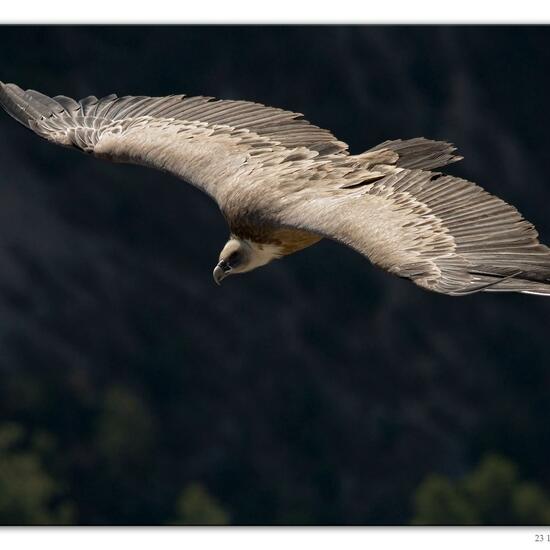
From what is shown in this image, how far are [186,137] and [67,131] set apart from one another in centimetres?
195

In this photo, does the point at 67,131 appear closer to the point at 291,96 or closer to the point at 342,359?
the point at 291,96

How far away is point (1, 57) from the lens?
7431 cm

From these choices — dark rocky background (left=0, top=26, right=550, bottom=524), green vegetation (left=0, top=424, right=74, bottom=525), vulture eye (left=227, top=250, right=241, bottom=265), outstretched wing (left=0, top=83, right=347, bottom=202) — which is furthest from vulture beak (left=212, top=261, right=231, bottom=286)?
green vegetation (left=0, top=424, right=74, bottom=525)

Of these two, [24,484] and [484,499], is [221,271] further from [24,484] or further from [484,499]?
[24,484]

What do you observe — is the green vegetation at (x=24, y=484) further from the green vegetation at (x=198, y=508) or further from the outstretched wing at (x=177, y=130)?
the outstretched wing at (x=177, y=130)

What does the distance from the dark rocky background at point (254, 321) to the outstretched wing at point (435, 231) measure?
4814cm

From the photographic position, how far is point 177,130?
2248 cm

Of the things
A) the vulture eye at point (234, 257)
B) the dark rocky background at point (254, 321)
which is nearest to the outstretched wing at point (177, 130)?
the vulture eye at point (234, 257)

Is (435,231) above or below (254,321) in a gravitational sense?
below

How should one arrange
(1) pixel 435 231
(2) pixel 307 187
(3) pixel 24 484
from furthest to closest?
(3) pixel 24 484 → (2) pixel 307 187 → (1) pixel 435 231

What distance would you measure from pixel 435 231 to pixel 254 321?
59.8 metres

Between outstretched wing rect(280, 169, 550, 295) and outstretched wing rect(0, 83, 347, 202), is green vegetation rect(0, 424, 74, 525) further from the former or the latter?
outstretched wing rect(280, 169, 550, 295)
